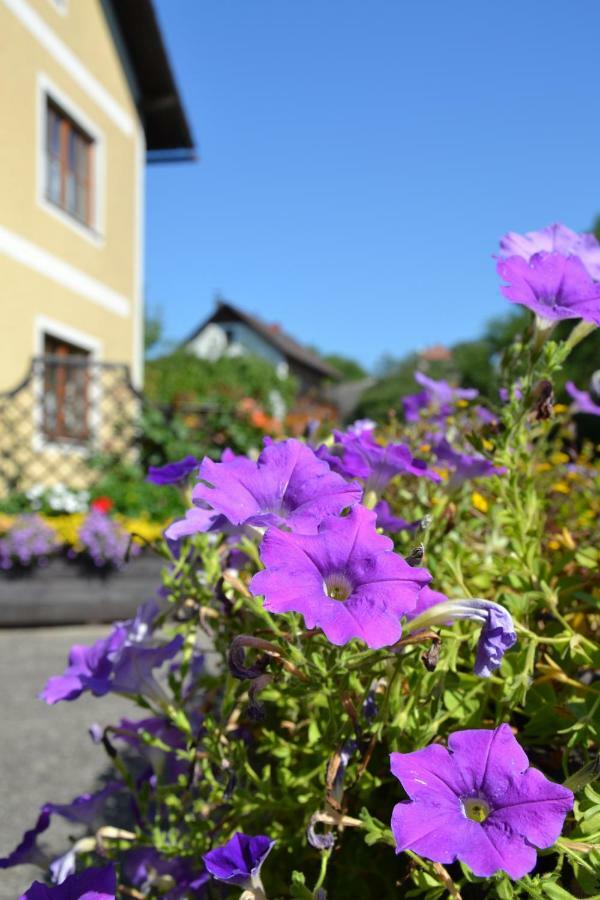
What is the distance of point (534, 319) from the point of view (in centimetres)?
101

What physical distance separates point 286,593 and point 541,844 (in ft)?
1.04

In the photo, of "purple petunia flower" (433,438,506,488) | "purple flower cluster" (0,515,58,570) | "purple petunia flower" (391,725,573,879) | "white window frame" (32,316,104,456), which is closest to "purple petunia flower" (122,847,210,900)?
"purple petunia flower" (391,725,573,879)

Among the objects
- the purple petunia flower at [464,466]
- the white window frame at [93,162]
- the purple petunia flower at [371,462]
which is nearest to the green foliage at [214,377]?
the white window frame at [93,162]

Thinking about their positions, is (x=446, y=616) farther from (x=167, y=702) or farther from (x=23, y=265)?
(x=23, y=265)

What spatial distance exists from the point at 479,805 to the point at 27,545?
4621 mm

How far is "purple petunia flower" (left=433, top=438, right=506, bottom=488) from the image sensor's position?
3.64 ft

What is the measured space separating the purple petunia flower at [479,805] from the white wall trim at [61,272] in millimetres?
7726

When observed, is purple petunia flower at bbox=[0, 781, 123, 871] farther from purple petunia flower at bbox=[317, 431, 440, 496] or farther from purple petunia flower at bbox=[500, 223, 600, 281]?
purple petunia flower at bbox=[500, 223, 600, 281]

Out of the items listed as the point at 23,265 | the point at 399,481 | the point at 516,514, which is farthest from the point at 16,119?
the point at 516,514

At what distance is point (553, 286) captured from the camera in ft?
3.00

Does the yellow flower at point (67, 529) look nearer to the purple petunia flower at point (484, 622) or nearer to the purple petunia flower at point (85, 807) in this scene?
the purple petunia flower at point (85, 807)

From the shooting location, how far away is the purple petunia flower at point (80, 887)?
856 mm

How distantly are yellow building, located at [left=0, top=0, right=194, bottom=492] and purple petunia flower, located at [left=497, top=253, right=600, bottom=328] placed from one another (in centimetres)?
672

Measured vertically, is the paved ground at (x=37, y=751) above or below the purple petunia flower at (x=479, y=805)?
below
